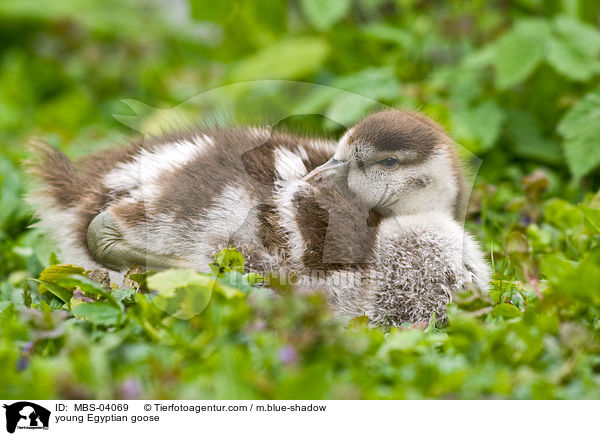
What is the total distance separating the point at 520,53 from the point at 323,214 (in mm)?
1913

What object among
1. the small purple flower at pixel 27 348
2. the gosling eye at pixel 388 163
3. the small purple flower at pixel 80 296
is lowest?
the small purple flower at pixel 27 348

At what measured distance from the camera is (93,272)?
2.56 meters

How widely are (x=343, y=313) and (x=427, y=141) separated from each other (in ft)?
2.31

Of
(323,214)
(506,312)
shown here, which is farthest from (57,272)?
(506,312)

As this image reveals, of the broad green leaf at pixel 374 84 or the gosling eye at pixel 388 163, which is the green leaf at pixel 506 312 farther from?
the broad green leaf at pixel 374 84

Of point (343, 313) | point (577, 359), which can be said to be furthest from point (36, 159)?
point (577, 359)

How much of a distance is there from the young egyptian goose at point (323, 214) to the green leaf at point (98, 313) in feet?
1.25

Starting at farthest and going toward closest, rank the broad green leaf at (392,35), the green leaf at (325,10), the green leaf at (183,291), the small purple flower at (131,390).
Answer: the broad green leaf at (392,35), the green leaf at (325,10), the green leaf at (183,291), the small purple flower at (131,390)

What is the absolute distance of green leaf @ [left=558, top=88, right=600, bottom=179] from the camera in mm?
3236

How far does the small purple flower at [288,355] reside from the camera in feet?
6.00

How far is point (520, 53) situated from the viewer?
3748 mm
